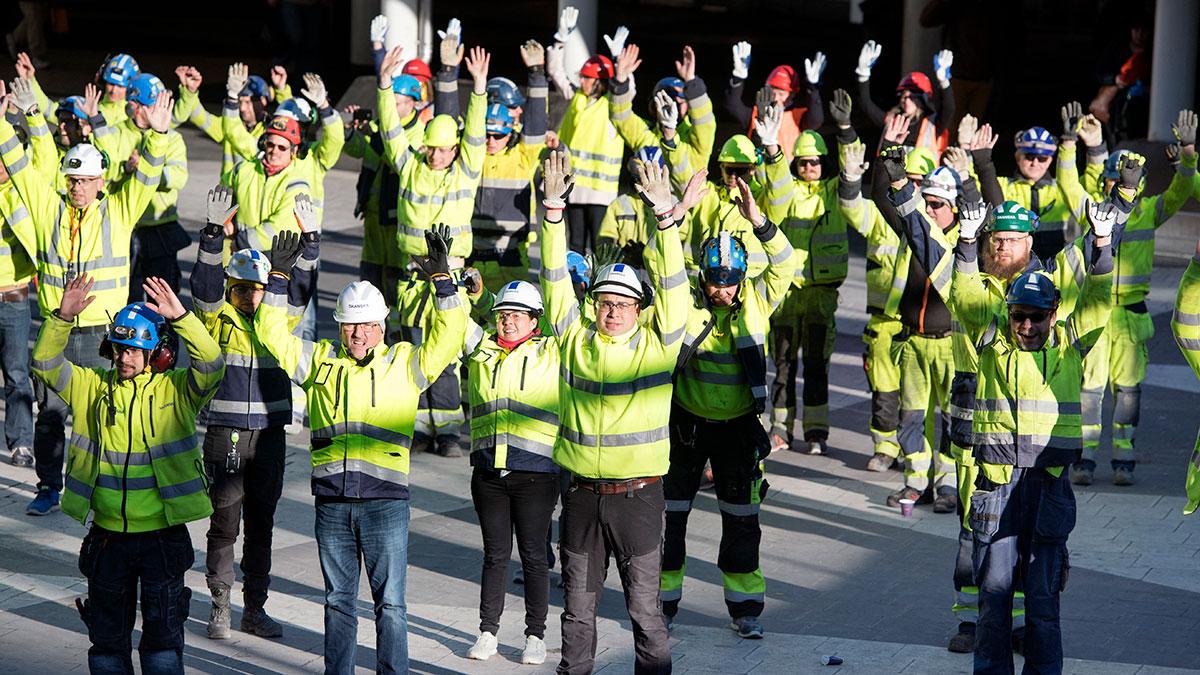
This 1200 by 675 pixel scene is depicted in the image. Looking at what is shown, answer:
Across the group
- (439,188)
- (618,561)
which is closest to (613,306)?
(618,561)

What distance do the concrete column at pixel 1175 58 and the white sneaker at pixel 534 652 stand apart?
40.6 ft

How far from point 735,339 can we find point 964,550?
1498mm

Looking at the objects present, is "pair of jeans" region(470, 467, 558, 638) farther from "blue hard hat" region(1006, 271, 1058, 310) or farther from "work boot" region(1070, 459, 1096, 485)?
"work boot" region(1070, 459, 1096, 485)

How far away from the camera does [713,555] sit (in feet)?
34.0

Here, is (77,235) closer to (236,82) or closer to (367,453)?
(367,453)

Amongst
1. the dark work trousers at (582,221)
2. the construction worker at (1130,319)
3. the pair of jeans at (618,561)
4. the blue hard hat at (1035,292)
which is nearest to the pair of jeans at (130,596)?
the pair of jeans at (618,561)

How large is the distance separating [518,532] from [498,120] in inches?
170

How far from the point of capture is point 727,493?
29.6 ft

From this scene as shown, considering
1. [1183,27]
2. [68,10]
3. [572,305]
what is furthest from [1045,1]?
[572,305]

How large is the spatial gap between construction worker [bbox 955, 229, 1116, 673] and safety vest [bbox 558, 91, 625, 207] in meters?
6.31

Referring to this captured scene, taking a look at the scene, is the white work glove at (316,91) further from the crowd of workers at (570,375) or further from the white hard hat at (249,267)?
the white hard hat at (249,267)

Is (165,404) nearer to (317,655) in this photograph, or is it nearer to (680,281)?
(317,655)

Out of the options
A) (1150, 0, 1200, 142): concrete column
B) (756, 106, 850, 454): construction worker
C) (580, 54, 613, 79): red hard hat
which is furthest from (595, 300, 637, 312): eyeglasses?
(1150, 0, 1200, 142): concrete column

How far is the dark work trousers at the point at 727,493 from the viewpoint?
897 centimetres
